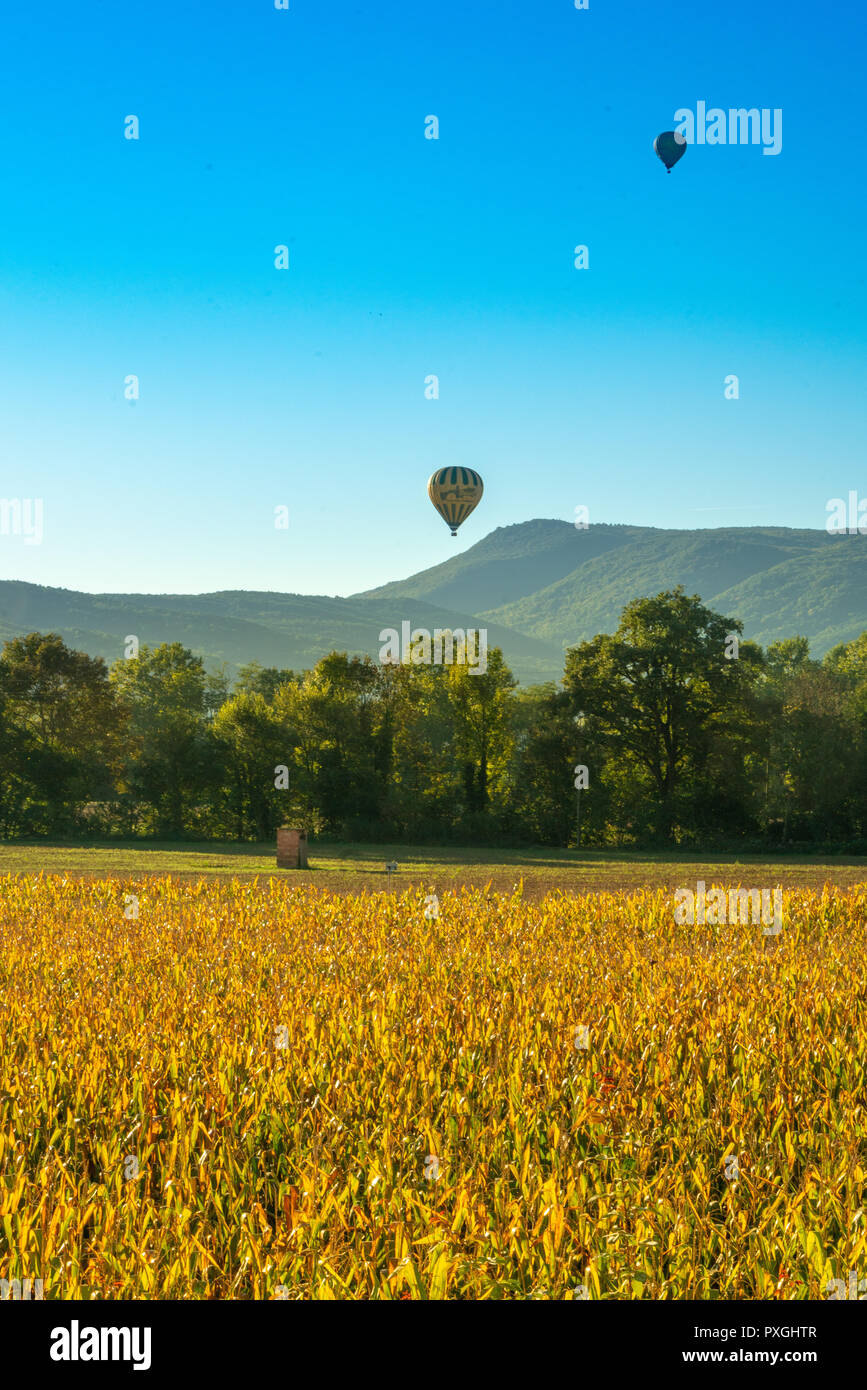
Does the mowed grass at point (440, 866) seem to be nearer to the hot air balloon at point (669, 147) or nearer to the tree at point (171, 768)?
the tree at point (171, 768)

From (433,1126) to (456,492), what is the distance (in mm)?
41910

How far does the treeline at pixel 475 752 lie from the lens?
129ft

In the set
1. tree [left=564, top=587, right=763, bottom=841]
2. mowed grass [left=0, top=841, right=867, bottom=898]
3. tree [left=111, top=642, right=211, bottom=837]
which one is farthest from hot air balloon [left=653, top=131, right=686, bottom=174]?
tree [left=111, top=642, right=211, bottom=837]

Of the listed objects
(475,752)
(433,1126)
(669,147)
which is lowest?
(433,1126)

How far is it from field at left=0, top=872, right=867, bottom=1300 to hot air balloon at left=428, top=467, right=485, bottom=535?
117 ft

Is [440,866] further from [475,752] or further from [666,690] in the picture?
[666,690]

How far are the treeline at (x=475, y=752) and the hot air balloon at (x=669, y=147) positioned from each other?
56.3 feet

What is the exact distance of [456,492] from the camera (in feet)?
152

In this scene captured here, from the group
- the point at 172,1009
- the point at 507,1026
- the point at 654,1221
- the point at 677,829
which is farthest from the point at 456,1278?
the point at 677,829

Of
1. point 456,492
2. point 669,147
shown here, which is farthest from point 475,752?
point 669,147

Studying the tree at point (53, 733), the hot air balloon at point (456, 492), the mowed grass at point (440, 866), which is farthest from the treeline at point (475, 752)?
the hot air balloon at point (456, 492)

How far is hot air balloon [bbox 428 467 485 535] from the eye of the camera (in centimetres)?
4628

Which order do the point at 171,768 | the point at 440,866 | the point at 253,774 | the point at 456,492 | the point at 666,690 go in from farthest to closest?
the point at 456,492 < the point at 253,774 < the point at 666,690 < the point at 171,768 < the point at 440,866

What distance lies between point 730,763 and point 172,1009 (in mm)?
33521
